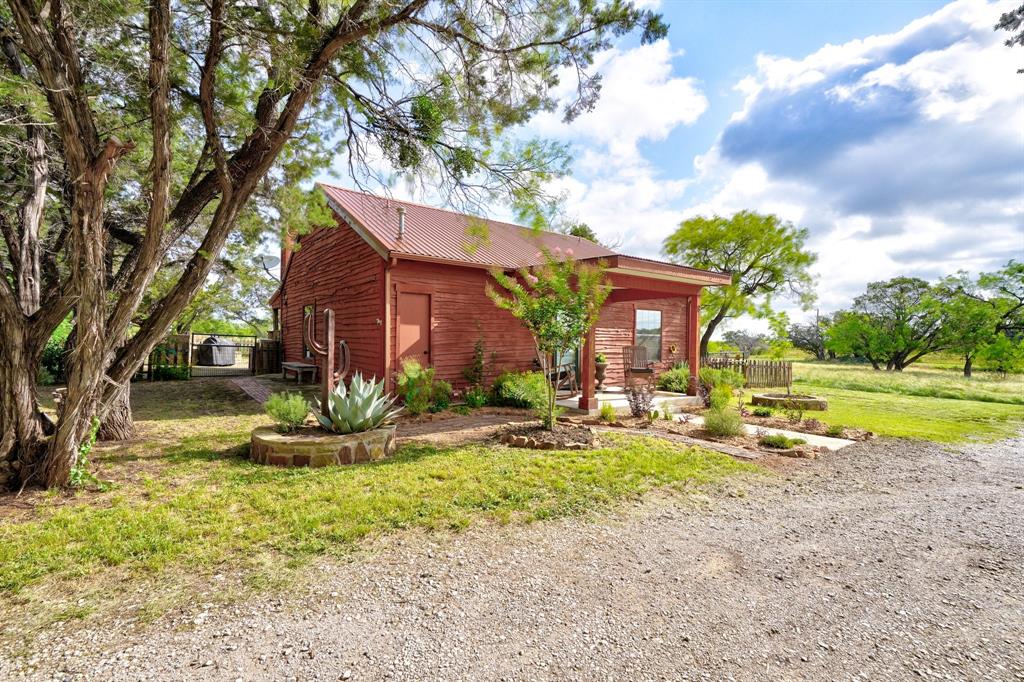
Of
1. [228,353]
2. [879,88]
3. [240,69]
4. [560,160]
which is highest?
[879,88]

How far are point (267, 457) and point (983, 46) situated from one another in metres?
9.35

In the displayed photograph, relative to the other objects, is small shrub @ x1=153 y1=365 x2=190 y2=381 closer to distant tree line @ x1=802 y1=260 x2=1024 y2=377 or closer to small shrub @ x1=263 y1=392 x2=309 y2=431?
small shrub @ x1=263 y1=392 x2=309 y2=431

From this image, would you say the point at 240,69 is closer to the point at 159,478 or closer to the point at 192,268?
the point at 192,268

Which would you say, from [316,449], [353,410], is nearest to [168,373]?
[353,410]

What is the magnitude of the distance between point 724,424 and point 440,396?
5.01 metres

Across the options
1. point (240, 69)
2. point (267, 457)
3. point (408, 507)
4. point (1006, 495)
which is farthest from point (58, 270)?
point (1006, 495)

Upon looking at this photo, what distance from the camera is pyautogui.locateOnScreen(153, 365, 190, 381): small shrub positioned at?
13203 mm

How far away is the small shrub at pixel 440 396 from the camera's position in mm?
8586

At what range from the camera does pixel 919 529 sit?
3557mm

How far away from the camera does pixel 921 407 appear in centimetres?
1102

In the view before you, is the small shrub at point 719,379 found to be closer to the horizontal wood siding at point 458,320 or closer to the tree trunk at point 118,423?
the horizontal wood siding at point 458,320

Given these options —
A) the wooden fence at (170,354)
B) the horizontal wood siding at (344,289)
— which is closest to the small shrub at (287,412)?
the horizontal wood siding at (344,289)

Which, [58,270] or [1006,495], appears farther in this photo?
[58,270]

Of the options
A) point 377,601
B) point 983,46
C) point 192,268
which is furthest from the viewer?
point 983,46
